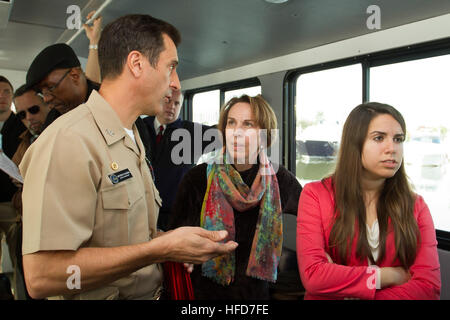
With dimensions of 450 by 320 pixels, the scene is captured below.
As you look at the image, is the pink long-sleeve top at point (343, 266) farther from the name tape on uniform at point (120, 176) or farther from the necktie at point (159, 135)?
the necktie at point (159, 135)

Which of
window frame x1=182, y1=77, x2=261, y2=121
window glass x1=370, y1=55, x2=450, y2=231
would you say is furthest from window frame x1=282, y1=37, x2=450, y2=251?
window frame x1=182, y1=77, x2=261, y2=121

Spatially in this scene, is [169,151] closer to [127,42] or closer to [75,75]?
[75,75]

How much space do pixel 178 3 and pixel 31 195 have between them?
2.45m

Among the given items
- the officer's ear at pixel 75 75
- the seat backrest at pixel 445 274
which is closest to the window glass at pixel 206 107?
the seat backrest at pixel 445 274

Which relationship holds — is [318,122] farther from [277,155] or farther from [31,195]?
[31,195]

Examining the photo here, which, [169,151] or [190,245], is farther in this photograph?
[169,151]

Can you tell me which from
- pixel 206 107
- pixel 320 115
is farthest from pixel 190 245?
pixel 206 107

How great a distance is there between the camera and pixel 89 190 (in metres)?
0.96

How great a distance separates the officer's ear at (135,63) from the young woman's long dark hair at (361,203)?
3.86 feet

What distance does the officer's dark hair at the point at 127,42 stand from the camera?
1.17 metres

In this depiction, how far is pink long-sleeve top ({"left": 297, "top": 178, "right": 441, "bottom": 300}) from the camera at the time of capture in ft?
5.08

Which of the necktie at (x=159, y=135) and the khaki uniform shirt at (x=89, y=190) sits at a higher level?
the necktie at (x=159, y=135)

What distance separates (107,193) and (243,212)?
1.38m
